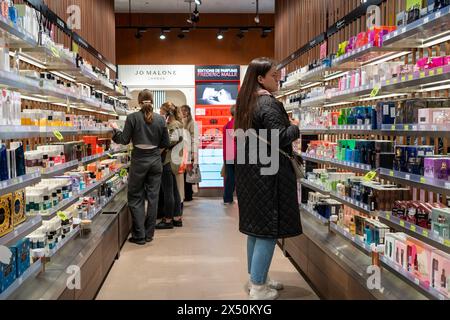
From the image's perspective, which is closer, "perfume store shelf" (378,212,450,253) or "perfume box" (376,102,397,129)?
"perfume store shelf" (378,212,450,253)

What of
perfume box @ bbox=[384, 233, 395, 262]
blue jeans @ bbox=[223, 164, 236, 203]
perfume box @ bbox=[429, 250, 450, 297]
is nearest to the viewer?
perfume box @ bbox=[429, 250, 450, 297]

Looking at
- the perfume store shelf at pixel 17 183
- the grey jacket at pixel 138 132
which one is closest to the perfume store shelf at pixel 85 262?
the perfume store shelf at pixel 17 183

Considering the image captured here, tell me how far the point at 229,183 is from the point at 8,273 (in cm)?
679

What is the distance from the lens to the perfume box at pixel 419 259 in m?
2.70

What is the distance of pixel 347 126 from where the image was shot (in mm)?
4027

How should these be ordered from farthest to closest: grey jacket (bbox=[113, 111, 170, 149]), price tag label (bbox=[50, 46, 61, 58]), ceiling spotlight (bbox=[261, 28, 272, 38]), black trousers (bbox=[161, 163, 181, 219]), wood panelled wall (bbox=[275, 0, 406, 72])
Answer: ceiling spotlight (bbox=[261, 28, 272, 38])
black trousers (bbox=[161, 163, 181, 219])
grey jacket (bbox=[113, 111, 170, 149])
wood panelled wall (bbox=[275, 0, 406, 72])
price tag label (bbox=[50, 46, 61, 58])

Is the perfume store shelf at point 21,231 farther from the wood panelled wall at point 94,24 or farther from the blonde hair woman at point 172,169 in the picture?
the blonde hair woman at point 172,169

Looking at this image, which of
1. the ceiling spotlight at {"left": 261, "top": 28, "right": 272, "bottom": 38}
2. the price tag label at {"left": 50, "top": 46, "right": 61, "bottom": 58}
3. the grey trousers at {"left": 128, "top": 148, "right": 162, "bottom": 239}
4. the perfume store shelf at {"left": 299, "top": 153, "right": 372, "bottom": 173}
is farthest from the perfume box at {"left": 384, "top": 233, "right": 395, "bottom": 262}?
the ceiling spotlight at {"left": 261, "top": 28, "right": 272, "bottom": 38}

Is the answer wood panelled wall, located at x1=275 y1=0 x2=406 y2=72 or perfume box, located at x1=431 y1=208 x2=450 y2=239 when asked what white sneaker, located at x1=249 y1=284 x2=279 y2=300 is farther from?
wood panelled wall, located at x1=275 y1=0 x2=406 y2=72

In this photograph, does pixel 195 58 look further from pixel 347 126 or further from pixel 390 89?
pixel 390 89

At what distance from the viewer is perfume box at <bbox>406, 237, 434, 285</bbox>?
2695mm

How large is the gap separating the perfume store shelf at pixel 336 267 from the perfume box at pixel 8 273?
2.02m

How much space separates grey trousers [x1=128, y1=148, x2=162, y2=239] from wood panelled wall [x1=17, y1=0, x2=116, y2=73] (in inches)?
62.5

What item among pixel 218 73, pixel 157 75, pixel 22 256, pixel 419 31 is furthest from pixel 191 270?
pixel 157 75
